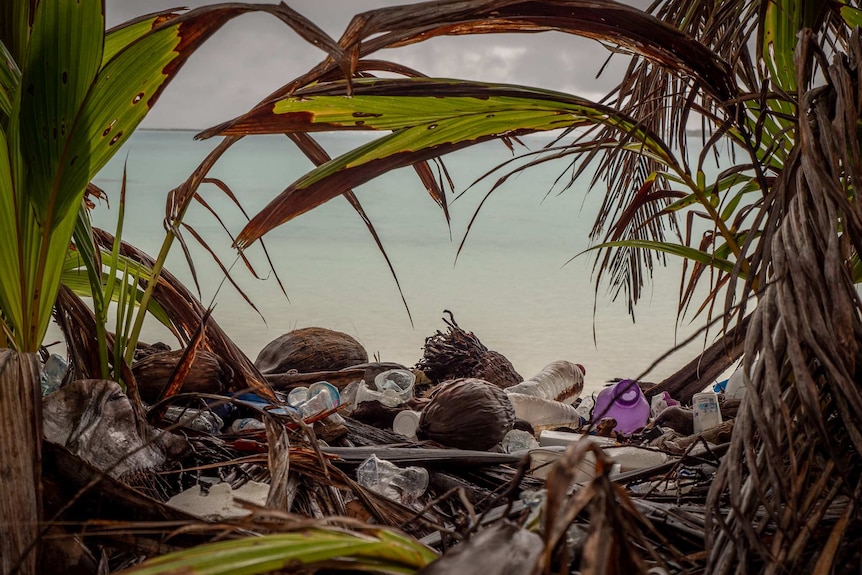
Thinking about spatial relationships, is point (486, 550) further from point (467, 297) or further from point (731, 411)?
point (467, 297)

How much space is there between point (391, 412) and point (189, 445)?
49cm

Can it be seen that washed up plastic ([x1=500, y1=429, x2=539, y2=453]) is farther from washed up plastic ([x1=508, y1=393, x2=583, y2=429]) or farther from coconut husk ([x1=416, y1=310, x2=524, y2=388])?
coconut husk ([x1=416, y1=310, x2=524, y2=388])

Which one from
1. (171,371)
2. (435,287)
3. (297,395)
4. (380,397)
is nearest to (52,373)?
(171,371)

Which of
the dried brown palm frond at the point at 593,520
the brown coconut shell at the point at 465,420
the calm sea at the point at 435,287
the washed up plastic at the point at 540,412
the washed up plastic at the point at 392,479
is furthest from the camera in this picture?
the calm sea at the point at 435,287

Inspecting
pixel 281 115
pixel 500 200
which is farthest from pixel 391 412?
pixel 500 200

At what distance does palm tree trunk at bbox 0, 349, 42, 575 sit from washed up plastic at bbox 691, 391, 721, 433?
883 millimetres

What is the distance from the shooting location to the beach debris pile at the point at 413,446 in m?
0.37

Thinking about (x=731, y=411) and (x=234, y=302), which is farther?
(x=234, y=302)

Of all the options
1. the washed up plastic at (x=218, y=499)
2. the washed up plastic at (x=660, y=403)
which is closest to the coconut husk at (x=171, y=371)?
the washed up plastic at (x=218, y=499)

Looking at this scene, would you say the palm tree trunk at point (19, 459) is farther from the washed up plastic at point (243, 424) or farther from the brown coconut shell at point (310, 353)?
the brown coconut shell at point (310, 353)

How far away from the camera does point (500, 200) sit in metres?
8.45

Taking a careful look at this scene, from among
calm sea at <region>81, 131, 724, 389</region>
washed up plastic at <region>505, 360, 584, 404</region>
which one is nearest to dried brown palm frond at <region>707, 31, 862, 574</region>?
calm sea at <region>81, 131, 724, 389</region>

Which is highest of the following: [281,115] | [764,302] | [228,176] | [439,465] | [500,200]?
[228,176]

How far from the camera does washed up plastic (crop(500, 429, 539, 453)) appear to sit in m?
1.04
